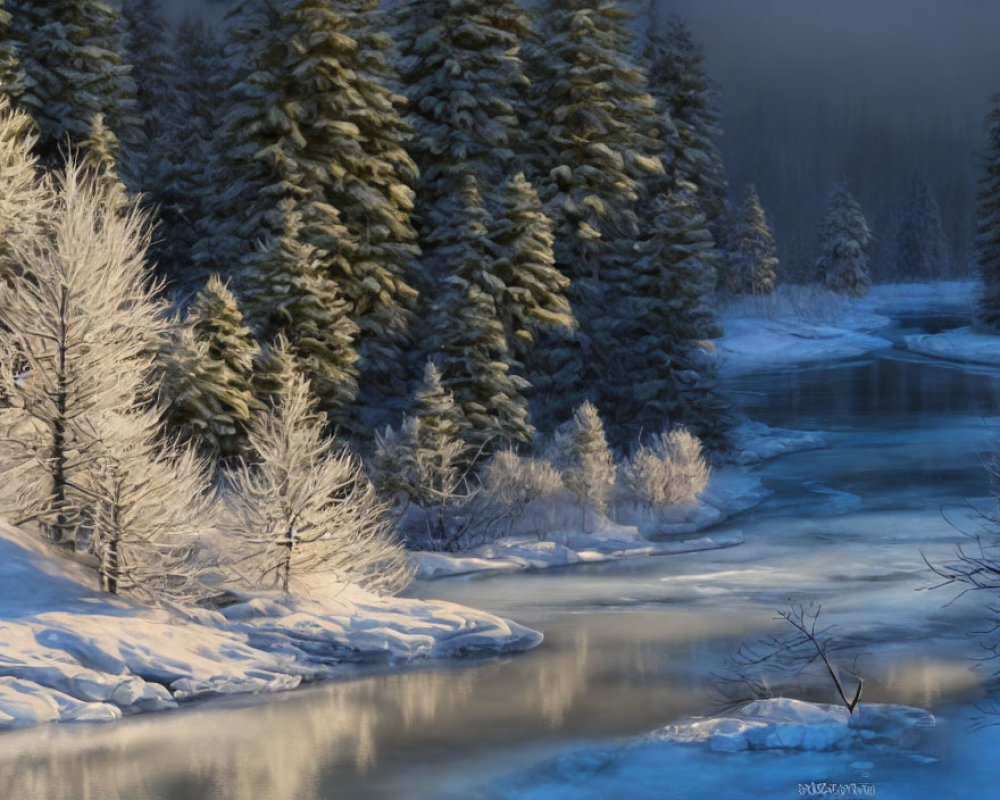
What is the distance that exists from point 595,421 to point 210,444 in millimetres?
9514

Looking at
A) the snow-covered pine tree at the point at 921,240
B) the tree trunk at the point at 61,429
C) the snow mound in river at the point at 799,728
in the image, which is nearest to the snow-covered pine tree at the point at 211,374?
the tree trunk at the point at 61,429

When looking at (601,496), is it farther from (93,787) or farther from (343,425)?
(93,787)

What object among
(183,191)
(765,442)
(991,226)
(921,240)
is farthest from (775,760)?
(921,240)

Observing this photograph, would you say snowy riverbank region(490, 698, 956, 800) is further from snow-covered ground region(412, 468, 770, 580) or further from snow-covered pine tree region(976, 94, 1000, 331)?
snow-covered pine tree region(976, 94, 1000, 331)

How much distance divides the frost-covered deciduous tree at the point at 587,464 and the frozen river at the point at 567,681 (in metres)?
3.26

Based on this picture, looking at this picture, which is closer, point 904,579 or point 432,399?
point 904,579

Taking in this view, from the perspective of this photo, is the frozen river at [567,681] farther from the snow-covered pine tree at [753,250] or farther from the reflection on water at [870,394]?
the snow-covered pine tree at [753,250]

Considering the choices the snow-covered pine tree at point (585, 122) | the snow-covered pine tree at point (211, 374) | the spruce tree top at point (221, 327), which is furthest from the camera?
the snow-covered pine tree at point (585, 122)

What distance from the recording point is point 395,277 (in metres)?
35.6

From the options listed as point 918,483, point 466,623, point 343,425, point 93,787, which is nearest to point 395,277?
point 343,425

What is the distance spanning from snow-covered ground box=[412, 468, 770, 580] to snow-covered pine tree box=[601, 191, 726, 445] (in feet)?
15.1

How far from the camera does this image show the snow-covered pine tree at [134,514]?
17844mm

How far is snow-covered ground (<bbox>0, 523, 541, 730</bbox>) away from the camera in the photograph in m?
15.6

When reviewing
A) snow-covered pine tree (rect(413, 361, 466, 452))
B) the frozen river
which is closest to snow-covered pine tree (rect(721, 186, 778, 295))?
the frozen river
